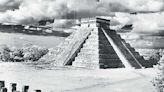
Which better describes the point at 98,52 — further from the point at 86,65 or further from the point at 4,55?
the point at 4,55

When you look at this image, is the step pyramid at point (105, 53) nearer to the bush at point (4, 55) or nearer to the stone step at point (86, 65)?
the stone step at point (86, 65)

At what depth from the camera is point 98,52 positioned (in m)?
37.5

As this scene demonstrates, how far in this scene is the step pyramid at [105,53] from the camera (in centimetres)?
3725

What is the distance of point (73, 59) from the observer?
39.8 metres

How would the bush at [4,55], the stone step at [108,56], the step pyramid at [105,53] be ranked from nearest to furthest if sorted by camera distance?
the step pyramid at [105,53] → the stone step at [108,56] → the bush at [4,55]

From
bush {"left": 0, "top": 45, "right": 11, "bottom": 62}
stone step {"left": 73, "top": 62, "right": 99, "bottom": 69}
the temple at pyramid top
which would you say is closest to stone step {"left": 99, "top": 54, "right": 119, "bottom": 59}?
the temple at pyramid top

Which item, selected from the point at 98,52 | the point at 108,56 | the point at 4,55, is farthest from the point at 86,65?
the point at 4,55

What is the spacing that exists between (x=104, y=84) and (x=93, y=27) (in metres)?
22.4

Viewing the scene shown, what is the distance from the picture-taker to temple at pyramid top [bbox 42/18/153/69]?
37.6 metres

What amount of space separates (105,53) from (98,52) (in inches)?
72.0

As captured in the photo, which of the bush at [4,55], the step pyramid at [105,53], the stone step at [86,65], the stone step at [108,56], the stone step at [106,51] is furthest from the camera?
the bush at [4,55]

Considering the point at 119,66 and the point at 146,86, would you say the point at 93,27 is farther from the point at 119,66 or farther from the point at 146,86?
the point at 146,86

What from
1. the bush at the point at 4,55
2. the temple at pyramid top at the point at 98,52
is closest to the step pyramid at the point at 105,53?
the temple at pyramid top at the point at 98,52

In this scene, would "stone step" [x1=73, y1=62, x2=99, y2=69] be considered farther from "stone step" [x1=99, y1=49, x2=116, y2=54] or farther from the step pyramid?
"stone step" [x1=99, y1=49, x2=116, y2=54]
